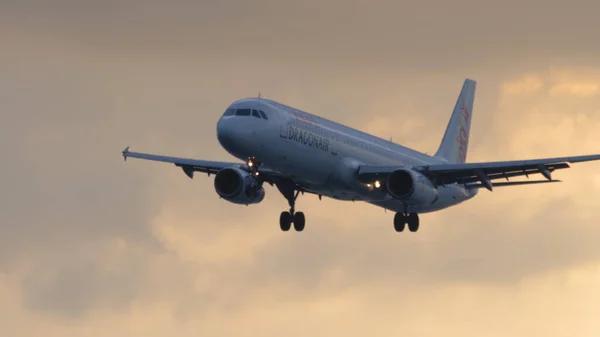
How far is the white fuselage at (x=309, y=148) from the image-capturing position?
251ft

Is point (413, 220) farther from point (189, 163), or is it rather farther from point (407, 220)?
point (189, 163)

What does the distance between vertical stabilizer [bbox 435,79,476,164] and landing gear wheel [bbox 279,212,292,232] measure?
800 inches

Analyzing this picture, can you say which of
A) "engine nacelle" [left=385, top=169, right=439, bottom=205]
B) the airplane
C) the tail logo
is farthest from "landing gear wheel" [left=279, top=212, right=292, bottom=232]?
the tail logo

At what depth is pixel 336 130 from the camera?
271 ft

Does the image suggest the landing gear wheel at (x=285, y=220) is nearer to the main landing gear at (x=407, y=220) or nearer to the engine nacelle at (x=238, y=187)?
the engine nacelle at (x=238, y=187)

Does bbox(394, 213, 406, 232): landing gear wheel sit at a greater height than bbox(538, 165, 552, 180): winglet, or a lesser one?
lesser

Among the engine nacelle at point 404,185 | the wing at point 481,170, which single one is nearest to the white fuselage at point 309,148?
the wing at point 481,170

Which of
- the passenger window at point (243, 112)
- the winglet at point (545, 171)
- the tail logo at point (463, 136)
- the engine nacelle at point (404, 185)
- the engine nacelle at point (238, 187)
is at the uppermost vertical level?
the tail logo at point (463, 136)

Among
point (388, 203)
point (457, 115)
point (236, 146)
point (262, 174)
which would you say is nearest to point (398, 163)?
point (388, 203)

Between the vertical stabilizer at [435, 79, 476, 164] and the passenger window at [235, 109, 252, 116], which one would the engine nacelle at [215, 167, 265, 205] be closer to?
the passenger window at [235, 109, 252, 116]

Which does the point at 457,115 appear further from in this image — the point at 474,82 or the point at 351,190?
the point at 351,190

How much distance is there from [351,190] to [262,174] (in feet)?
15.6

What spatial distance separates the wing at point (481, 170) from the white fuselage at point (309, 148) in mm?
1074

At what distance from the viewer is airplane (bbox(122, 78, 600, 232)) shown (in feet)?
253
